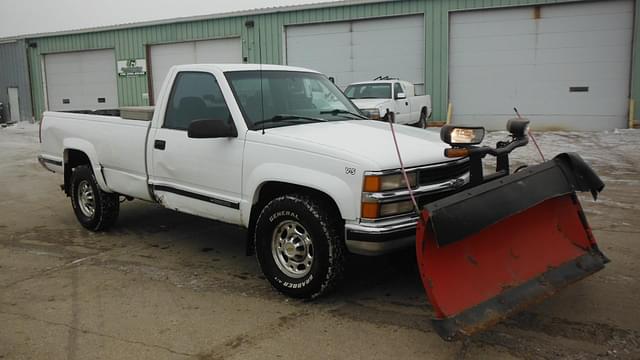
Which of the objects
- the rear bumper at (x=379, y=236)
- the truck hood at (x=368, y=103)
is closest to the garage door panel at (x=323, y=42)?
the truck hood at (x=368, y=103)

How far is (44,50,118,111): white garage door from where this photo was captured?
90.4 ft

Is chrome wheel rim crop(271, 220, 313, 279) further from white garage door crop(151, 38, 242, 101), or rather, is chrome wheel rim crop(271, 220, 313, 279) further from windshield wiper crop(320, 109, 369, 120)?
white garage door crop(151, 38, 242, 101)

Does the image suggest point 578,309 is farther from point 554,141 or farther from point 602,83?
point 602,83

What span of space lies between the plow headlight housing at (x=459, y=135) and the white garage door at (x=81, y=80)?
2529 centimetres

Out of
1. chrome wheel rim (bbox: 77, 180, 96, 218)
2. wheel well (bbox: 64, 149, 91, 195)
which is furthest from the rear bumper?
wheel well (bbox: 64, 149, 91, 195)

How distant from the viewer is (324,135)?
466 centimetres

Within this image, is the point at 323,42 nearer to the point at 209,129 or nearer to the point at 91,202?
the point at 91,202

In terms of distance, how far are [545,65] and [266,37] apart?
1051cm

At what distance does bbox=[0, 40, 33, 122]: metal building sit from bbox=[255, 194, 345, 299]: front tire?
28541 millimetres

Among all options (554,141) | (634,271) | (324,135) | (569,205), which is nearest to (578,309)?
(569,205)

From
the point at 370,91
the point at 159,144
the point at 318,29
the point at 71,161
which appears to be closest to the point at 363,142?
the point at 159,144

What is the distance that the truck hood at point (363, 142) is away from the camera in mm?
4211

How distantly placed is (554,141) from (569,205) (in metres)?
12.9

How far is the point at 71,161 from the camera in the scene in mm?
7242
